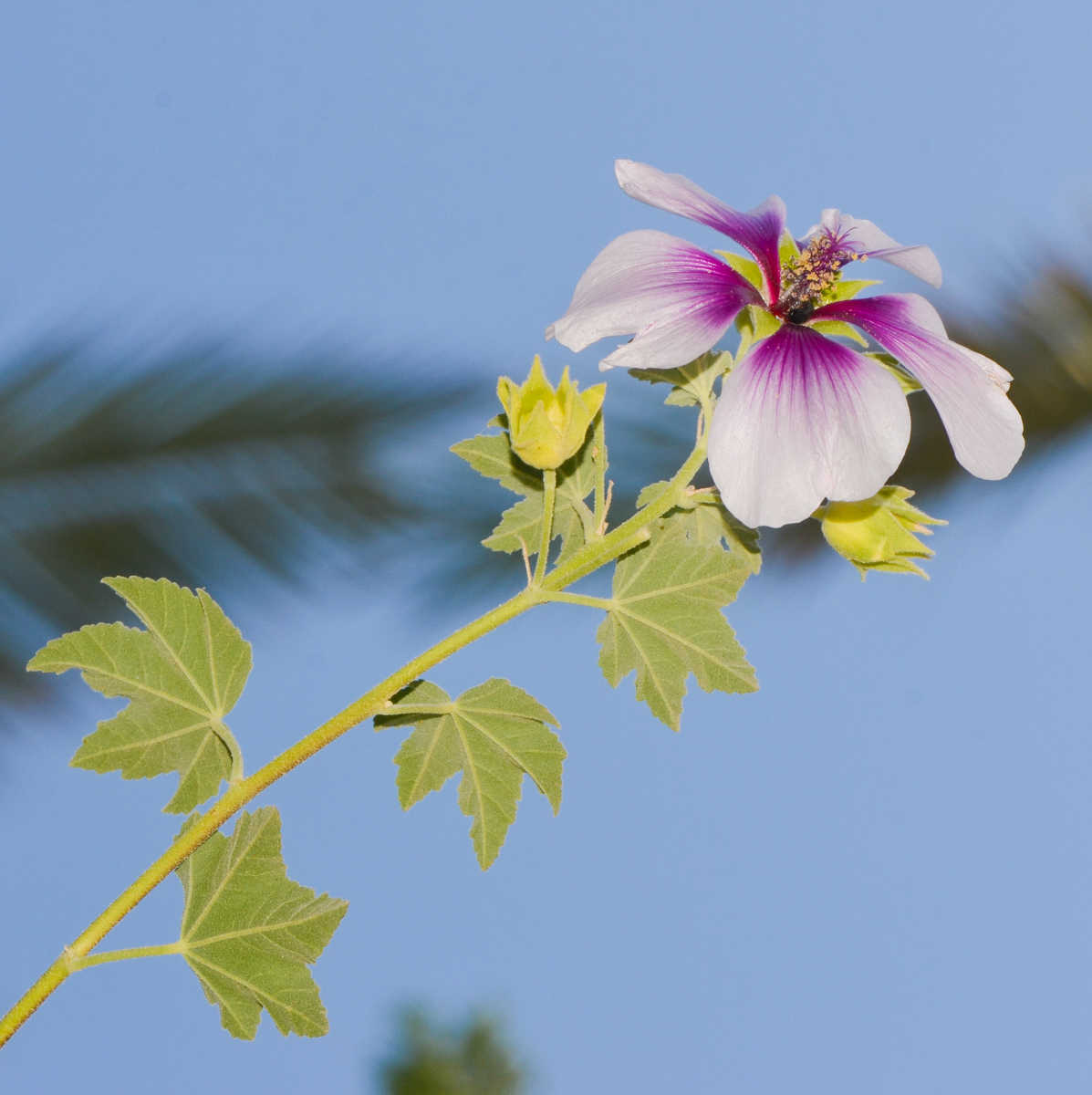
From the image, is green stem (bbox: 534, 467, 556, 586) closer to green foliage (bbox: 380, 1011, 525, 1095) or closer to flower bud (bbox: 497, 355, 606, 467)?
flower bud (bbox: 497, 355, 606, 467)

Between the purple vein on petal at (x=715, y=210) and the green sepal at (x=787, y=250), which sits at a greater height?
the purple vein on petal at (x=715, y=210)

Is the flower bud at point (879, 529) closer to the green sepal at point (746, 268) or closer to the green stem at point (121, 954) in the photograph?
the green sepal at point (746, 268)

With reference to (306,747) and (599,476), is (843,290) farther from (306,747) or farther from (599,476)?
(306,747)

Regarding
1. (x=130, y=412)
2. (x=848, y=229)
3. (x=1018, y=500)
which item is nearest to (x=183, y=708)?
(x=848, y=229)

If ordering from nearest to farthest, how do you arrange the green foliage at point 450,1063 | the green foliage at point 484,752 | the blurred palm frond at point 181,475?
the green foliage at point 484,752 → the blurred palm frond at point 181,475 → the green foliage at point 450,1063

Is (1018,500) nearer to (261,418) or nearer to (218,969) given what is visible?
(261,418)

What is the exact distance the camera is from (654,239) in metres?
0.78

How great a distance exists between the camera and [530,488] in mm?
866

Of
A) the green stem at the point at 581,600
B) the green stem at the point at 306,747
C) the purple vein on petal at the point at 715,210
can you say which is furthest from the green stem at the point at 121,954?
the purple vein on petal at the point at 715,210

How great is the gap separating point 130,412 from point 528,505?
7.29 feet

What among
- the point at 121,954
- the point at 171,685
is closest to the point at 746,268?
the point at 171,685

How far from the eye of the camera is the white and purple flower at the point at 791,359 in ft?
2.28

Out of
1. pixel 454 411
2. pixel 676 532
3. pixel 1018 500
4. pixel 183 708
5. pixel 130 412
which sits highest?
pixel 130 412

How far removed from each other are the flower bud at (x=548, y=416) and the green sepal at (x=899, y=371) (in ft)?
0.65
